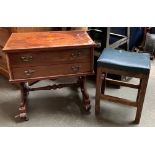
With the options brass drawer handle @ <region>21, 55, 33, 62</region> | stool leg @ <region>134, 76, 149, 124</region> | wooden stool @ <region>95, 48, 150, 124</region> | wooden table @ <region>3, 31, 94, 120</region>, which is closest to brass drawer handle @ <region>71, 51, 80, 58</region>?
wooden table @ <region>3, 31, 94, 120</region>

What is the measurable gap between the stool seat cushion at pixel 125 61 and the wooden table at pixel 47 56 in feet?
0.44

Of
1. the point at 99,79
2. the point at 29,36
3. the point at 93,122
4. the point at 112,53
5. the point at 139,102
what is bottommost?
the point at 93,122

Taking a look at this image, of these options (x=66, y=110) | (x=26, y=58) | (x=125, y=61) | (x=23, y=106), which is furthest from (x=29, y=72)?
(x=125, y=61)

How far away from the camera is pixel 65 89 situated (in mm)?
2256

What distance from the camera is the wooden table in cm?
159

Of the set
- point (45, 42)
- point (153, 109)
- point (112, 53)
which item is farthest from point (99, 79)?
point (153, 109)

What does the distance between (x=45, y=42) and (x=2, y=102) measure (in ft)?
2.61

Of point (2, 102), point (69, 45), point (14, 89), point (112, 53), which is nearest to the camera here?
point (69, 45)

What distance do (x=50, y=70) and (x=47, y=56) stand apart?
0.39ft

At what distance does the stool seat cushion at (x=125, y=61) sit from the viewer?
1556 mm

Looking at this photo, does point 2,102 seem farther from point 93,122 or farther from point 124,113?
point 124,113

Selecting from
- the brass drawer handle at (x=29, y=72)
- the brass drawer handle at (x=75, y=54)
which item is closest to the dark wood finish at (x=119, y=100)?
the brass drawer handle at (x=75, y=54)

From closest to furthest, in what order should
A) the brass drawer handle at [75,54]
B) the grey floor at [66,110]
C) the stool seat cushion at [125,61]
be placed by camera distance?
the stool seat cushion at [125,61]
the brass drawer handle at [75,54]
the grey floor at [66,110]

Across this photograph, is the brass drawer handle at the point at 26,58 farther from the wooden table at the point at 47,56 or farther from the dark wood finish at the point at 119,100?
the dark wood finish at the point at 119,100
